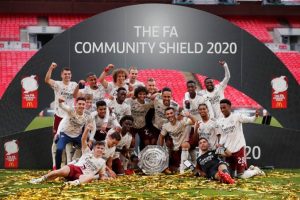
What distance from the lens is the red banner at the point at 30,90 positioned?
13.5m

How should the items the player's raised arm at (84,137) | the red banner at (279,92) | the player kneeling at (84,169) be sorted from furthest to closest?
the red banner at (279,92), the player's raised arm at (84,137), the player kneeling at (84,169)

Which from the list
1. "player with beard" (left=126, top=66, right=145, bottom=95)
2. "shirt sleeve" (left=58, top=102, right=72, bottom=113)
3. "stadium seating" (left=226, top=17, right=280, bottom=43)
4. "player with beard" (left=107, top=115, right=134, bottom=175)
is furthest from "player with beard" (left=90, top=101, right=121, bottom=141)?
"stadium seating" (left=226, top=17, right=280, bottom=43)

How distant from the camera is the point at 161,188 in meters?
10.0

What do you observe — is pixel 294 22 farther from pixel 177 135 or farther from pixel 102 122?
pixel 102 122

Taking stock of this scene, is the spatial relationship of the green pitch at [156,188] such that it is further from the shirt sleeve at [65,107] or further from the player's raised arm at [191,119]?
the shirt sleeve at [65,107]

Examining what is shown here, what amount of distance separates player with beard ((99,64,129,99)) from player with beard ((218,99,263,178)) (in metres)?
1.99

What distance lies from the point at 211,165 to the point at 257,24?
83.1 feet

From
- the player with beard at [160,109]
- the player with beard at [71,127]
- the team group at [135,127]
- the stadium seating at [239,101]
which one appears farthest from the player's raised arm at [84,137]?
the stadium seating at [239,101]

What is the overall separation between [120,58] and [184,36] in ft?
4.42

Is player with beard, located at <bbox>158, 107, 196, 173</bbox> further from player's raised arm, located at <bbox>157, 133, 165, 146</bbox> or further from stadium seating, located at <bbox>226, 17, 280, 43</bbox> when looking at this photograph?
stadium seating, located at <bbox>226, 17, 280, 43</bbox>

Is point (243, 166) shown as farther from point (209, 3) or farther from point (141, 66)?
point (209, 3)

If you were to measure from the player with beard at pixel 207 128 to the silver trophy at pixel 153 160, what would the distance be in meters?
0.77

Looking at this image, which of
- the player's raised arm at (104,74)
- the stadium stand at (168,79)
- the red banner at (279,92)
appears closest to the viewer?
the player's raised arm at (104,74)

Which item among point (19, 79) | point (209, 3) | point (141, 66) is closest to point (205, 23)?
point (141, 66)
